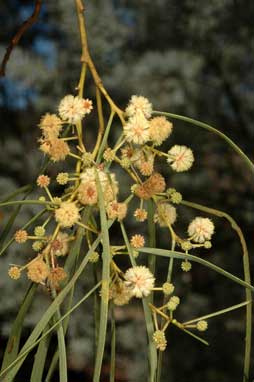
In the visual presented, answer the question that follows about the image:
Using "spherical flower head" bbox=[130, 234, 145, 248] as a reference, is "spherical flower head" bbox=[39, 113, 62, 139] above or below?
above

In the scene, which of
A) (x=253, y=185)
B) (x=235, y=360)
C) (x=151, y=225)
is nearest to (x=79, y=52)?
(x=253, y=185)

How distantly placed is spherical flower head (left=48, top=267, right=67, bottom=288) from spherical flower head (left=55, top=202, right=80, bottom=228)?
2 cm

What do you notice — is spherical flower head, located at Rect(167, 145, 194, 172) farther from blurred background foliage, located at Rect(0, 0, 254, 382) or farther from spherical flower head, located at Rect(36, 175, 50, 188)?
blurred background foliage, located at Rect(0, 0, 254, 382)

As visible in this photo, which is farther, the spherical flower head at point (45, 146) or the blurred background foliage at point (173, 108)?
the blurred background foliage at point (173, 108)

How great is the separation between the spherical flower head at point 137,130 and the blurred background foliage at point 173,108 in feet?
3.24

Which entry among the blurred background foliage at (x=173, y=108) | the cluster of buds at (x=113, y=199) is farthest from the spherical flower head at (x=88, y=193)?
the blurred background foliage at (x=173, y=108)

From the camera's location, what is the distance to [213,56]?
156 cm

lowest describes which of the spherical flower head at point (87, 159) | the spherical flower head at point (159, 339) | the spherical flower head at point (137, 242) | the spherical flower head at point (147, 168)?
the spherical flower head at point (159, 339)

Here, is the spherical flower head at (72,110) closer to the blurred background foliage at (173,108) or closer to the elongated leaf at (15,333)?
the elongated leaf at (15,333)

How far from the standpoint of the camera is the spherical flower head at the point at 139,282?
1.00 ft

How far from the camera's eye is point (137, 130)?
32 cm

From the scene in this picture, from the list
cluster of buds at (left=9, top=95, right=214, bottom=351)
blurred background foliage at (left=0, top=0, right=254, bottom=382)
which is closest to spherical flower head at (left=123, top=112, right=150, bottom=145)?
cluster of buds at (left=9, top=95, right=214, bottom=351)

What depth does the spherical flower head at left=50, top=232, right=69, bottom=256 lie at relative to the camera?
1.06 feet

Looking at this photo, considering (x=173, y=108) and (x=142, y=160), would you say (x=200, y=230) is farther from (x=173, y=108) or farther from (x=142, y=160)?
(x=173, y=108)
